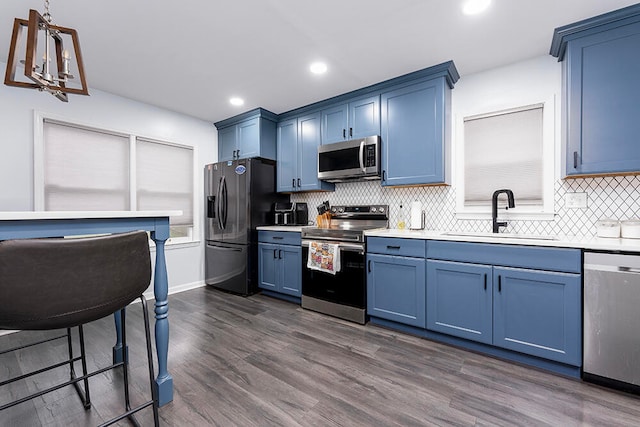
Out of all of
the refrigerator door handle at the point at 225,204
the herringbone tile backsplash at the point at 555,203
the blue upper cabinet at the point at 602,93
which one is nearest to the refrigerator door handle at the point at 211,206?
the refrigerator door handle at the point at 225,204

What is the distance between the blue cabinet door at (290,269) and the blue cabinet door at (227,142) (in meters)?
1.72

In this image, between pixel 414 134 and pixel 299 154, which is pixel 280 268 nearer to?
pixel 299 154

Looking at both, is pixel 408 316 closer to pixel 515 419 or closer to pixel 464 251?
pixel 464 251

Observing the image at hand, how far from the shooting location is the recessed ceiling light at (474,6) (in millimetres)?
1839

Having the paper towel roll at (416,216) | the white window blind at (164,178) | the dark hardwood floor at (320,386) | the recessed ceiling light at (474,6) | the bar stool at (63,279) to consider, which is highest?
the recessed ceiling light at (474,6)

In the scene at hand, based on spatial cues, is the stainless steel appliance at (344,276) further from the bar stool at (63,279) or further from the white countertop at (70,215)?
the bar stool at (63,279)

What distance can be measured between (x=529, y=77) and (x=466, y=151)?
2.55 feet

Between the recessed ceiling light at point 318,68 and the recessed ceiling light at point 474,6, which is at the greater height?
the recessed ceiling light at point 318,68

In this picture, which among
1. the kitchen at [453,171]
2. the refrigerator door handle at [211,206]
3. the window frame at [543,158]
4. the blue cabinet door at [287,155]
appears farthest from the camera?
the refrigerator door handle at [211,206]

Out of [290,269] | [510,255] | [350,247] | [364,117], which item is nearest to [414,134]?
[364,117]

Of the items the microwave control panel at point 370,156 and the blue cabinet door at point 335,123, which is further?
the blue cabinet door at point 335,123

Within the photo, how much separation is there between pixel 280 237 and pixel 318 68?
191 centimetres

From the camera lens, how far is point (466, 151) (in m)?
2.81

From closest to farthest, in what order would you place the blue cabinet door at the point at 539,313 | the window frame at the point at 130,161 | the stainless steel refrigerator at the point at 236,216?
1. the blue cabinet door at the point at 539,313
2. the window frame at the point at 130,161
3. the stainless steel refrigerator at the point at 236,216
